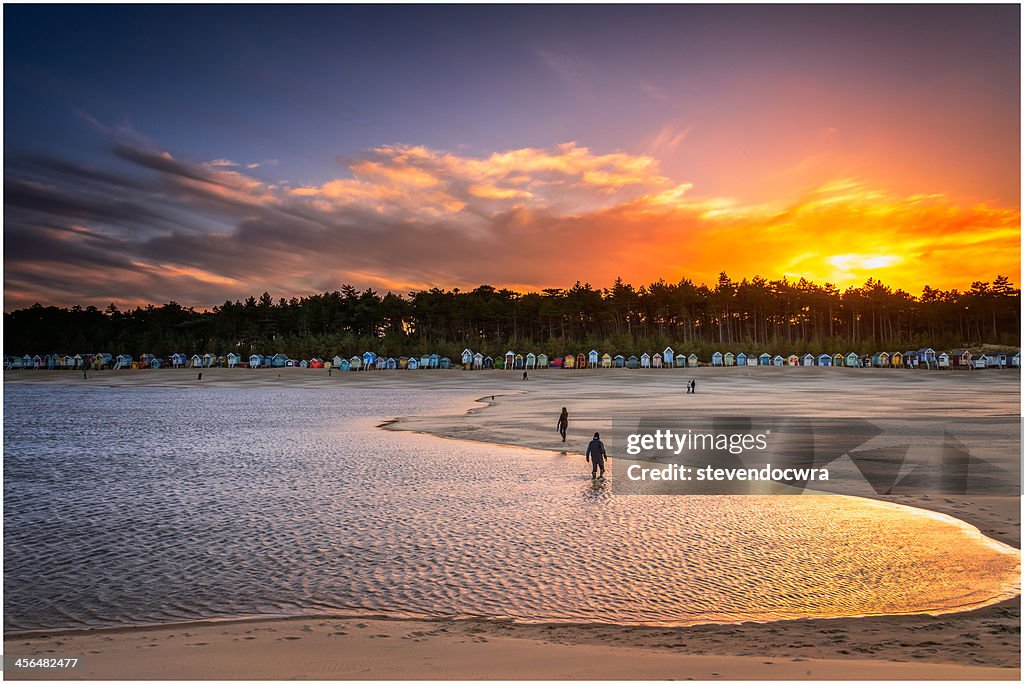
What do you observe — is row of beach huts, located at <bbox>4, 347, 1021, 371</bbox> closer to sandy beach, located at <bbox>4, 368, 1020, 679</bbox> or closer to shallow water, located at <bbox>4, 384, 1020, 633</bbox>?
shallow water, located at <bbox>4, 384, 1020, 633</bbox>

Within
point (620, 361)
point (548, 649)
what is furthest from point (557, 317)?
point (548, 649)

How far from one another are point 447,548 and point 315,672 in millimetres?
6677

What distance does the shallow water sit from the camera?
11367 mm

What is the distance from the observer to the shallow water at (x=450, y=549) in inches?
448

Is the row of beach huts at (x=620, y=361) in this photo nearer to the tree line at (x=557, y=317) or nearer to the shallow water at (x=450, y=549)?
the tree line at (x=557, y=317)

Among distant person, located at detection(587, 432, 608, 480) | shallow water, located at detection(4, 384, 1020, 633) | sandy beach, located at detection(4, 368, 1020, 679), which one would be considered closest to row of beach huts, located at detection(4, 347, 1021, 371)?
distant person, located at detection(587, 432, 608, 480)

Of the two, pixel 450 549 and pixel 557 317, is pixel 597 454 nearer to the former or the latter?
pixel 450 549

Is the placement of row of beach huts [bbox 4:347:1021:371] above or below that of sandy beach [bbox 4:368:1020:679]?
above

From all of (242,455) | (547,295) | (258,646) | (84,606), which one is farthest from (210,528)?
(547,295)

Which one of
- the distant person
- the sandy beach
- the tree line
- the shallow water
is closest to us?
the sandy beach

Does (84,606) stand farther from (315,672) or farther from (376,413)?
(376,413)

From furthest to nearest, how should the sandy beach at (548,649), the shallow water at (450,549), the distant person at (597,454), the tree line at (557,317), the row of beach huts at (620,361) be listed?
the tree line at (557,317)
the row of beach huts at (620,361)
the distant person at (597,454)
the shallow water at (450,549)
the sandy beach at (548,649)

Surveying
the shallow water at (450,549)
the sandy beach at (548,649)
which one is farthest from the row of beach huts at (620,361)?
the sandy beach at (548,649)

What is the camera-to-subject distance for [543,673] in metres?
8.06
